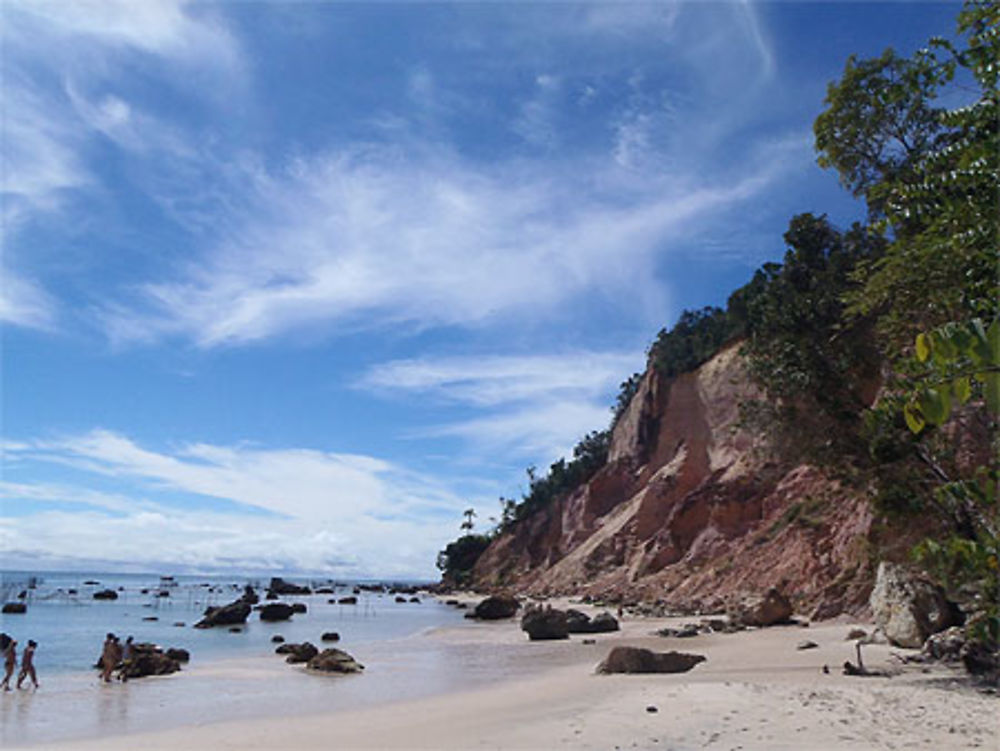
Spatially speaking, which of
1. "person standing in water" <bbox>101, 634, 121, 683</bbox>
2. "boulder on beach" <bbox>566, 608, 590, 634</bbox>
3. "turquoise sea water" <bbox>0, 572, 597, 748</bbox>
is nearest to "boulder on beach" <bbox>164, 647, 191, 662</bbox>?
"turquoise sea water" <bbox>0, 572, 597, 748</bbox>

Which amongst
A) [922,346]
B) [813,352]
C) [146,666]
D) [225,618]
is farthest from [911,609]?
[225,618]

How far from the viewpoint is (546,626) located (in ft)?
102

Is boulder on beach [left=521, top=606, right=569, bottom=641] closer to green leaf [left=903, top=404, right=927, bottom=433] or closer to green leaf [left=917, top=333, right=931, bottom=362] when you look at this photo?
green leaf [left=903, top=404, right=927, bottom=433]

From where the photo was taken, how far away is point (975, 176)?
18.2 ft

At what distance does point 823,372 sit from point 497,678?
12.0 meters

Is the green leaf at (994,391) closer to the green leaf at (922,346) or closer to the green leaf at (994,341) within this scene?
the green leaf at (994,341)

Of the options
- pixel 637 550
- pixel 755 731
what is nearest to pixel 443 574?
pixel 637 550

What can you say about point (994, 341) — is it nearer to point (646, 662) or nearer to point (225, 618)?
point (646, 662)

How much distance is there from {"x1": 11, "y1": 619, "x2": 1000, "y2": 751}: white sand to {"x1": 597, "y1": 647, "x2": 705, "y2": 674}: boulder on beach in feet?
1.29

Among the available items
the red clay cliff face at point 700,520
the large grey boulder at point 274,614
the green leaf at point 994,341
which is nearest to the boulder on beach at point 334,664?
the red clay cliff face at point 700,520

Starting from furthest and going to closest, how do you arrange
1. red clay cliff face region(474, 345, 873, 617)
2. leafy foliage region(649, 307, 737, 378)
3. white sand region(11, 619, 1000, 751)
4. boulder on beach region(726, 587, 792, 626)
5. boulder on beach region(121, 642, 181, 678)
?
leafy foliage region(649, 307, 737, 378)
red clay cliff face region(474, 345, 873, 617)
boulder on beach region(726, 587, 792, 626)
boulder on beach region(121, 642, 181, 678)
white sand region(11, 619, 1000, 751)

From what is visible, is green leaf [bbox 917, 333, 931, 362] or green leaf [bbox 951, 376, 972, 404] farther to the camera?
green leaf [bbox 917, 333, 931, 362]

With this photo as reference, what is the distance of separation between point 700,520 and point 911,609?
3453 centimetres

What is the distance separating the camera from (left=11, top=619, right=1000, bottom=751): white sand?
9219 millimetres
